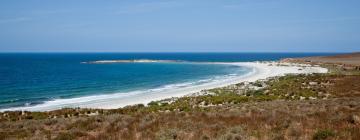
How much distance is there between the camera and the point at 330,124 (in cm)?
1116

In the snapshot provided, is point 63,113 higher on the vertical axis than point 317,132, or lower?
lower

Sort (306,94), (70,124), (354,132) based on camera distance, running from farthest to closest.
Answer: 1. (306,94)
2. (70,124)
3. (354,132)

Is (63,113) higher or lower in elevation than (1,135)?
lower

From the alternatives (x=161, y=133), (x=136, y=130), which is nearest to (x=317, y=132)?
(x=161, y=133)

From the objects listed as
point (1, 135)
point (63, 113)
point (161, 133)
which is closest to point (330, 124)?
point (161, 133)

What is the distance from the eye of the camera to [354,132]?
31.0 ft

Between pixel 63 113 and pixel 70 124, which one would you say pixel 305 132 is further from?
pixel 63 113

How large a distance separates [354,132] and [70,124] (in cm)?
1004

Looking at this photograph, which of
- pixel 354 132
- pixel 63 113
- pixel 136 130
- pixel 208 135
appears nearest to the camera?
pixel 354 132

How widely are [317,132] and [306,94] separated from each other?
22.2 m

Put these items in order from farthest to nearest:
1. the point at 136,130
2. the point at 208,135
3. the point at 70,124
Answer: the point at 70,124
the point at 136,130
the point at 208,135

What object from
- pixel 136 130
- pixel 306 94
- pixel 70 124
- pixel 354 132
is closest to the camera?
pixel 354 132

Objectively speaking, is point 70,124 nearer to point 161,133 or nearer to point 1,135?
point 1,135

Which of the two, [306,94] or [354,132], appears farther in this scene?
[306,94]
